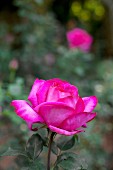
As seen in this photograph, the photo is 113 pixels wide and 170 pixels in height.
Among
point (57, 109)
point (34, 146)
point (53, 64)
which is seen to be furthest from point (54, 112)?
point (53, 64)

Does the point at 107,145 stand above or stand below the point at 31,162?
below

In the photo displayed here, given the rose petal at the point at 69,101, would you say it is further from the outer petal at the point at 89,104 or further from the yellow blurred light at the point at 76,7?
the yellow blurred light at the point at 76,7

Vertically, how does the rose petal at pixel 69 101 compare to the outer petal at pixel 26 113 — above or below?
above

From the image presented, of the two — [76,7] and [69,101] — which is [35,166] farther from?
[76,7]

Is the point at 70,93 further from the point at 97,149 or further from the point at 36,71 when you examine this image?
the point at 36,71

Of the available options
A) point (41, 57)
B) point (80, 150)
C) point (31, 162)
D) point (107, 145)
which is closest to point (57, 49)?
point (41, 57)

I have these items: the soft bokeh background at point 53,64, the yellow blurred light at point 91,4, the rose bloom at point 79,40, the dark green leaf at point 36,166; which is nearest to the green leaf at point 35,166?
the dark green leaf at point 36,166

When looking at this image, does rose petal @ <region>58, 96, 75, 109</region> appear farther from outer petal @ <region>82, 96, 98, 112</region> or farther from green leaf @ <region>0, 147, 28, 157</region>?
green leaf @ <region>0, 147, 28, 157</region>
